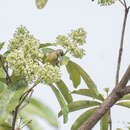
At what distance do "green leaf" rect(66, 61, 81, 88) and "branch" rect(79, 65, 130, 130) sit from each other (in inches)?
7.4

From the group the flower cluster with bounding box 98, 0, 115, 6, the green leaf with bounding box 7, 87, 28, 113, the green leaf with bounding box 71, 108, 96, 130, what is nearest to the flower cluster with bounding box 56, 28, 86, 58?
the green leaf with bounding box 7, 87, 28, 113

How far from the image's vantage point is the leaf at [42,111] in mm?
495

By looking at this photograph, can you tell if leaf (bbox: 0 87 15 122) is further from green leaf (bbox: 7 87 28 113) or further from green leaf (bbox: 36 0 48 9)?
green leaf (bbox: 36 0 48 9)

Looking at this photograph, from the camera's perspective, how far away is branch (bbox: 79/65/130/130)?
507 mm

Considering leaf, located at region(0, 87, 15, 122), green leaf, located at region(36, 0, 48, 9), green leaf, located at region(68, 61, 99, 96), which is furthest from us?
green leaf, located at region(68, 61, 99, 96)

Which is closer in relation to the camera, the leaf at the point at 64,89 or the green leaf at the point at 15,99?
the green leaf at the point at 15,99

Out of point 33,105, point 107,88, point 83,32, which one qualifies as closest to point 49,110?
point 33,105

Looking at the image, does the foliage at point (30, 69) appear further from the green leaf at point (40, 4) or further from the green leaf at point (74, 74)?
the green leaf at point (74, 74)

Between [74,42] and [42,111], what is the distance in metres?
0.14

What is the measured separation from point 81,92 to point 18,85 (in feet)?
1.15

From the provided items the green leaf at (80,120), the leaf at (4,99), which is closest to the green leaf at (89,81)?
the green leaf at (80,120)

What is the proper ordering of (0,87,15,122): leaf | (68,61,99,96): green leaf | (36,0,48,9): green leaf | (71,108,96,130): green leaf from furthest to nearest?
(71,108,96,130): green leaf → (68,61,99,96): green leaf → (36,0,48,9): green leaf → (0,87,15,122): leaf

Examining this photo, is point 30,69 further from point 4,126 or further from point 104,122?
point 104,122

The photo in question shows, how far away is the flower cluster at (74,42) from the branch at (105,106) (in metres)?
0.11
